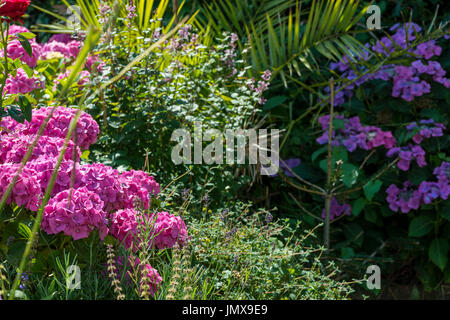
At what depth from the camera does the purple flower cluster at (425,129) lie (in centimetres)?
329

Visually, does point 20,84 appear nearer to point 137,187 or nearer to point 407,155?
point 137,187

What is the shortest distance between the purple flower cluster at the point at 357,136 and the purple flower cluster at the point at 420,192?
0.92ft

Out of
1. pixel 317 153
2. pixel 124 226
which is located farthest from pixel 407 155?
pixel 124 226

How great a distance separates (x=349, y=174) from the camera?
130 inches

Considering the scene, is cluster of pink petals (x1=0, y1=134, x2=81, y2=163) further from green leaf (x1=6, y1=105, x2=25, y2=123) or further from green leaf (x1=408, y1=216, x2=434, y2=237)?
green leaf (x1=408, y1=216, x2=434, y2=237)

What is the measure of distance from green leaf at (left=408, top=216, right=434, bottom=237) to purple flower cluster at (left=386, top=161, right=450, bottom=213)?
8 centimetres

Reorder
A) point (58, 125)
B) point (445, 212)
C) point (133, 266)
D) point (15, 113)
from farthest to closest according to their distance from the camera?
point (445, 212) < point (58, 125) < point (15, 113) < point (133, 266)

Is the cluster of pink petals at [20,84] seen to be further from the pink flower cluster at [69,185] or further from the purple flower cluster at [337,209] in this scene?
the purple flower cluster at [337,209]

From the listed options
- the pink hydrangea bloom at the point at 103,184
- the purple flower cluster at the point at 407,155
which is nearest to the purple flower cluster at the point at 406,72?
the purple flower cluster at the point at 407,155

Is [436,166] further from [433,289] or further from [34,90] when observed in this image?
[34,90]

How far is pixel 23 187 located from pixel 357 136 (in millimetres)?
2191
